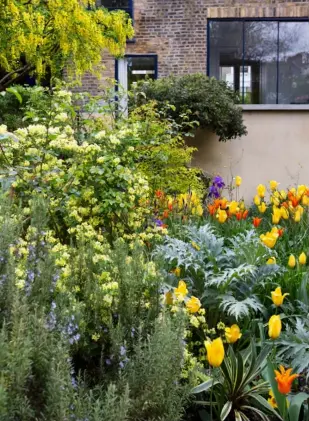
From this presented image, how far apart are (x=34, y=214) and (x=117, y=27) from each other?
8.64 meters

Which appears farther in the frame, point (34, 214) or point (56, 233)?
point (56, 233)

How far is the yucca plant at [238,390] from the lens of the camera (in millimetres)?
2383

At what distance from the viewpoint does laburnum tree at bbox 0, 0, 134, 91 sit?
8.94m

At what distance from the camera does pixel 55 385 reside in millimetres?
1512

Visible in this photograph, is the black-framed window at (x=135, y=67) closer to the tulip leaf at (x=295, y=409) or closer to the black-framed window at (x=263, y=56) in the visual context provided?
the black-framed window at (x=263, y=56)

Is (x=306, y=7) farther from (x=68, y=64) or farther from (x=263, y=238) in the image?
(x=263, y=238)

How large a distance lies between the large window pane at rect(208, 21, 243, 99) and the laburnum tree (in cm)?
420

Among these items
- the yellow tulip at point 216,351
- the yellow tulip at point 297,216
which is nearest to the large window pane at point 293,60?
the yellow tulip at point 297,216

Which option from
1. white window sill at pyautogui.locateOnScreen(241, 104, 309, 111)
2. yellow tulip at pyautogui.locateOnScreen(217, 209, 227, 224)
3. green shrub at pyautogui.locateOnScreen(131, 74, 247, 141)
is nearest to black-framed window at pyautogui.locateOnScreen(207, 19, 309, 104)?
white window sill at pyautogui.locateOnScreen(241, 104, 309, 111)

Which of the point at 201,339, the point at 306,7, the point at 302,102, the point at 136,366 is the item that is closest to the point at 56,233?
the point at 201,339

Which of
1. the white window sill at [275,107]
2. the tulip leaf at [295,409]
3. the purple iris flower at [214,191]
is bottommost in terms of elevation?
the tulip leaf at [295,409]

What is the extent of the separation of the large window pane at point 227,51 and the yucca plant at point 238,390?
11.8 meters

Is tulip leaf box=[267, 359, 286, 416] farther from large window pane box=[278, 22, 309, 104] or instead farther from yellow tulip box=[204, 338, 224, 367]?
large window pane box=[278, 22, 309, 104]

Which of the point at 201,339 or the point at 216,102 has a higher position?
the point at 216,102
